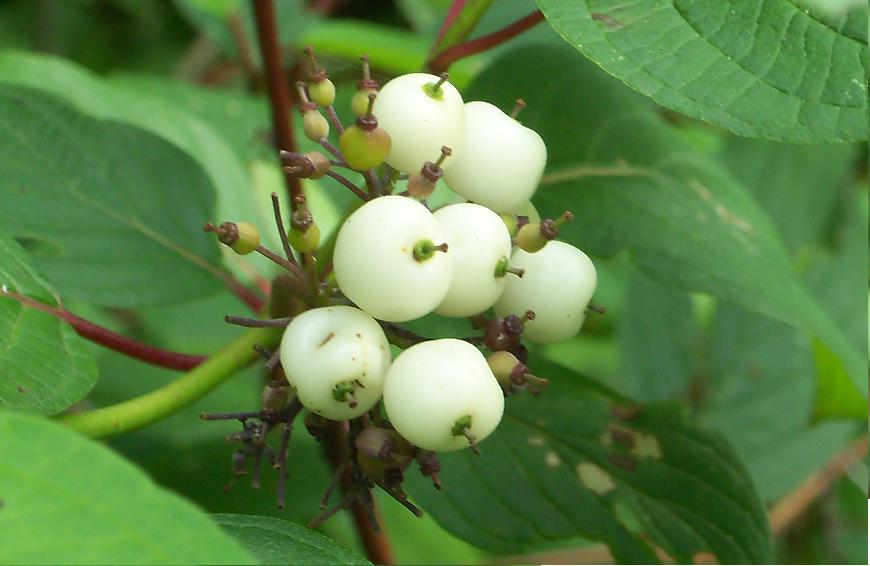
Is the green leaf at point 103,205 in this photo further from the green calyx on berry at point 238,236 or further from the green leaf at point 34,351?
the green calyx on berry at point 238,236

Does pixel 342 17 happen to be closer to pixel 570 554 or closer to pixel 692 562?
pixel 570 554

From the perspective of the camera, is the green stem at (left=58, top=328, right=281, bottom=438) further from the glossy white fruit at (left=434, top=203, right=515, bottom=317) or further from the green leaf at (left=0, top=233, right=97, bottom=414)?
the glossy white fruit at (left=434, top=203, right=515, bottom=317)

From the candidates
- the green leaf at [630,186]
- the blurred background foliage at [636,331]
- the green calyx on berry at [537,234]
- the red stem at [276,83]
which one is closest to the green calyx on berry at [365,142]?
the green calyx on berry at [537,234]

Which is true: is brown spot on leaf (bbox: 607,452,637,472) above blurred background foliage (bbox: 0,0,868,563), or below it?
above

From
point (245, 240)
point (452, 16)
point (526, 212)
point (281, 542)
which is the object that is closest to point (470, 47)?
point (452, 16)

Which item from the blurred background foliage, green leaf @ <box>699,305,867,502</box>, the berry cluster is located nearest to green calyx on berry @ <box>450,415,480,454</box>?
the berry cluster

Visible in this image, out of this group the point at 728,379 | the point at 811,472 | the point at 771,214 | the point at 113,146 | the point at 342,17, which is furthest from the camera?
the point at 342,17

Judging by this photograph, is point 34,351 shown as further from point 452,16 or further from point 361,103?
point 452,16

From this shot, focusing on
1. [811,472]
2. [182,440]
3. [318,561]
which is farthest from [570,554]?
[318,561]
